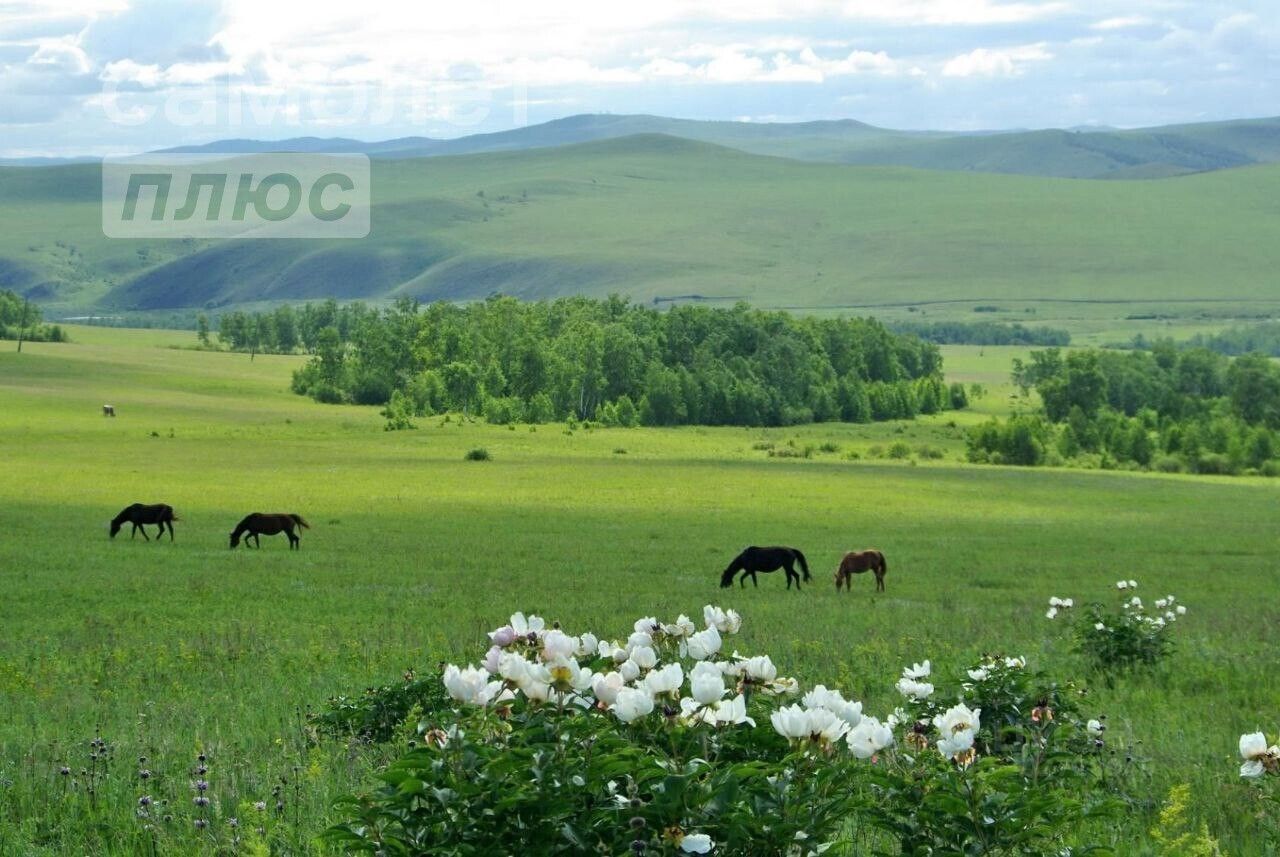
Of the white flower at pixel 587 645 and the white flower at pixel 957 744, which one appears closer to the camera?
the white flower at pixel 957 744

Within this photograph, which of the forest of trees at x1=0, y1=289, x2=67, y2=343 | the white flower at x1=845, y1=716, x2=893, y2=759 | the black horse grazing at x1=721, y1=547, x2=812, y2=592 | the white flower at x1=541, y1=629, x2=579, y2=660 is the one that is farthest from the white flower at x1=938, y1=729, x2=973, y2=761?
the forest of trees at x1=0, y1=289, x2=67, y2=343

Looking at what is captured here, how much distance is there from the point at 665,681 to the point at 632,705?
0.19 m

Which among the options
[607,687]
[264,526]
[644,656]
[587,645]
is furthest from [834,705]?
[264,526]

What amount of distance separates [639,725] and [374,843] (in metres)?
1.08

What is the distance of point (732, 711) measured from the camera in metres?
5.05

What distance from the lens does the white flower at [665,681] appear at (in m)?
5.12

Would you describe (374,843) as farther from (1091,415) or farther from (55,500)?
(1091,415)

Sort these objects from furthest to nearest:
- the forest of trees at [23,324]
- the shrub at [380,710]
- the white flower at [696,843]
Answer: the forest of trees at [23,324] → the shrub at [380,710] → the white flower at [696,843]

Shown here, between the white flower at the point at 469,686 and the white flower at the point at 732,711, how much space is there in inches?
31.3

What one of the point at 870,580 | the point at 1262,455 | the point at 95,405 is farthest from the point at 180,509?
the point at 1262,455

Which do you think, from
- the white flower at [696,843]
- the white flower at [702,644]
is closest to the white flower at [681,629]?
the white flower at [702,644]

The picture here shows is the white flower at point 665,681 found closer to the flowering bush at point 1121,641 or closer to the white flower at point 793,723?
the white flower at point 793,723

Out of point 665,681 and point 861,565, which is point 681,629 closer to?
point 665,681

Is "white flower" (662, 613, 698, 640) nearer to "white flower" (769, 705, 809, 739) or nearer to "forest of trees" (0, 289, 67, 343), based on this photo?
"white flower" (769, 705, 809, 739)
